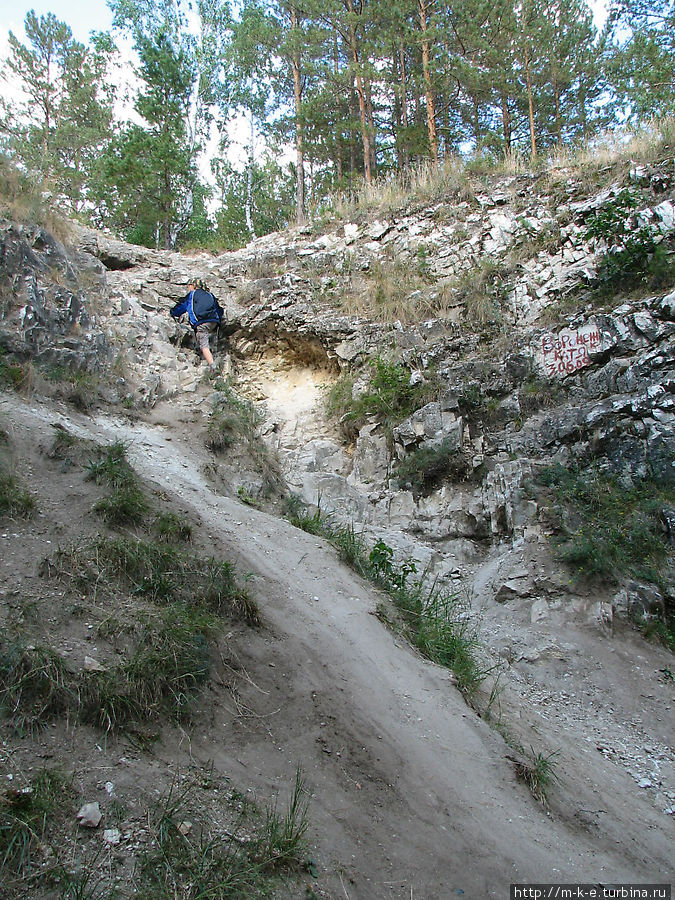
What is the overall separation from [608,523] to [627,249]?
14.9 feet

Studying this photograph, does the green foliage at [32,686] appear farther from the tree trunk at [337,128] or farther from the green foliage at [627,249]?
the tree trunk at [337,128]

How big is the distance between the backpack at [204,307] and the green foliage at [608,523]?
6.43 m

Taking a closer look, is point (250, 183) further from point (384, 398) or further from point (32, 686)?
point (32, 686)

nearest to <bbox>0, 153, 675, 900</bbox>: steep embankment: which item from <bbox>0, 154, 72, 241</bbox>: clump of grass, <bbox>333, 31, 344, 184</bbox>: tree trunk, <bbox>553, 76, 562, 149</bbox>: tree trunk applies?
<bbox>0, 154, 72, 241</bbox>: clump of grass

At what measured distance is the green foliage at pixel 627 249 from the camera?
807 centimetres

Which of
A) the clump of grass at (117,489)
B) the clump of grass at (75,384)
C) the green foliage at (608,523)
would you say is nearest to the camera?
the clump of grass at (117,489)

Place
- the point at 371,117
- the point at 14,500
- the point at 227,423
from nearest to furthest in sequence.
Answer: the point at 14,500 → the point at 227,423 → the point at 371,117

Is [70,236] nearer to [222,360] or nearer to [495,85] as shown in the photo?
[222,360]

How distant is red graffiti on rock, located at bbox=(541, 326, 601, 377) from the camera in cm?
793

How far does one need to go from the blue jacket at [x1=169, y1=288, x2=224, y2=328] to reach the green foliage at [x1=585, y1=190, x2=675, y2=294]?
6457mm

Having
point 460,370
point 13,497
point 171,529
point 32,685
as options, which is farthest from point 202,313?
point 32,685

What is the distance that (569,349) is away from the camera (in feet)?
26.6

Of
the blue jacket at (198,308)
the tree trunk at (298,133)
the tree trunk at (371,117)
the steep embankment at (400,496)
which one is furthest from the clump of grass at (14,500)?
the tree trunk at (371,117)

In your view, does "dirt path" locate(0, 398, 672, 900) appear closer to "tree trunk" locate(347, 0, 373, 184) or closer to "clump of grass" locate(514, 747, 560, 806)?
"clump of grass" locate(514, 747, 560, 806)
